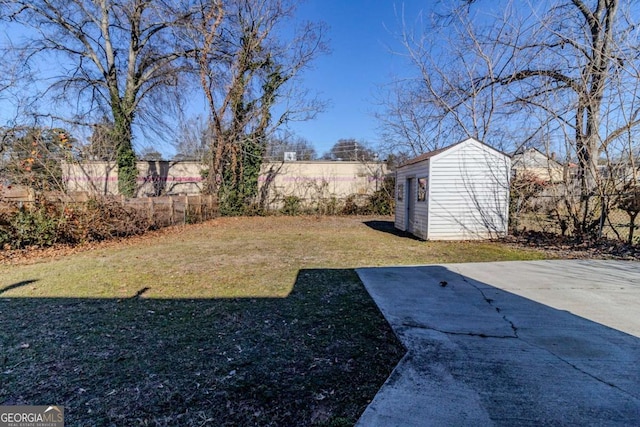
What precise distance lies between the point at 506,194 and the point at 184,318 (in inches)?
349

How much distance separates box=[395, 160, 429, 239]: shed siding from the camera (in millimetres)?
9055

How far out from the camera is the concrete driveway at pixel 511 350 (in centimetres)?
189

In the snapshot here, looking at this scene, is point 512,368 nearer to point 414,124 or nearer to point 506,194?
point 506,194

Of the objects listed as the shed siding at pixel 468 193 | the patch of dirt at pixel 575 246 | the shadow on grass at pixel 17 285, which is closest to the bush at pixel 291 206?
the shed siding at pixel 468 193

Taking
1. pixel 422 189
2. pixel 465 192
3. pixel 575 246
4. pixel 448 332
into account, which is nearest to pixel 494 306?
pixel 448 332

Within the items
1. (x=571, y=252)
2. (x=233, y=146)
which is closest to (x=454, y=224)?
(x=571, y=252)

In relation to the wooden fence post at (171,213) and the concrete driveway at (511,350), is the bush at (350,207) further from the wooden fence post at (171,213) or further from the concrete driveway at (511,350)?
the concrete driveway at (511,350)

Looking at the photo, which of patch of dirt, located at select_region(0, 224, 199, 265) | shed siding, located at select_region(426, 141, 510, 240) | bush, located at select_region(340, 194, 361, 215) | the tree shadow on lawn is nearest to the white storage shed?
shed siding, located at select_region(426, 141, 510, 240)

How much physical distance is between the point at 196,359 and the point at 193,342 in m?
0.33

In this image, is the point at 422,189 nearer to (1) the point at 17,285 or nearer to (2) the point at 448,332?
(2) the point at 448,332

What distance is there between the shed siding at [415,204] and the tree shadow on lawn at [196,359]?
581cm

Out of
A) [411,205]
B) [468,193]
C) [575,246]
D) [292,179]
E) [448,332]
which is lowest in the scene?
[448,332]

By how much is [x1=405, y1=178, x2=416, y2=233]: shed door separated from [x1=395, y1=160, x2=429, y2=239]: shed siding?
5 centimetres

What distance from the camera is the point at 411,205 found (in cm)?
1016
